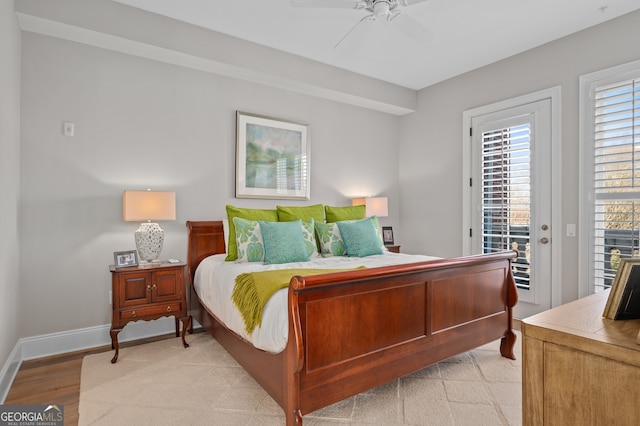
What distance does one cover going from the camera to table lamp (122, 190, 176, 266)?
2863 mm

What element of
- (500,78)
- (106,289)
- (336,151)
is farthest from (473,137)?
(106,289)

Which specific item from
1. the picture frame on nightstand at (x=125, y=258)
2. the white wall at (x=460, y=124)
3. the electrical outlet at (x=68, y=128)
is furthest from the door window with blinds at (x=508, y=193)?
the electrical outlet at (x=68, y=128)

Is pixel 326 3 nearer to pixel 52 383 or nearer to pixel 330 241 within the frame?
pixel 330 241

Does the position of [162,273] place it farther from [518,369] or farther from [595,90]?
[595,90]

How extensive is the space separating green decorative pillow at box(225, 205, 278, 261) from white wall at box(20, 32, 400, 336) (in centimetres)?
44

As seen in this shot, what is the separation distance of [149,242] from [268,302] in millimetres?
1549

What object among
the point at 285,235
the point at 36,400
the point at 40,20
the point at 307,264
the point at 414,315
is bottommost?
the point at 36,400

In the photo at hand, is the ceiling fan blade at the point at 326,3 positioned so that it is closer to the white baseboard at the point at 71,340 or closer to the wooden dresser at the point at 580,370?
the wooden dresser at the point at 580,370

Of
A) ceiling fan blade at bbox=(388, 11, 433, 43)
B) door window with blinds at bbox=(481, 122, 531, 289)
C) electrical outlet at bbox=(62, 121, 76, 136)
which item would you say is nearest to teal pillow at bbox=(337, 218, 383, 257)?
door window with blinds at bbox=(481, 122, 531, 289)

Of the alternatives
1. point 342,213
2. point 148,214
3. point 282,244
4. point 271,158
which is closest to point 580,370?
point 282,244

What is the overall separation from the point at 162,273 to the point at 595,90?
4.15 meters

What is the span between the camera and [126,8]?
291 cm

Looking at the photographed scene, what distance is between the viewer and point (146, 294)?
2.84 m

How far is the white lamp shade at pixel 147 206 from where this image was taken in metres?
2.86
